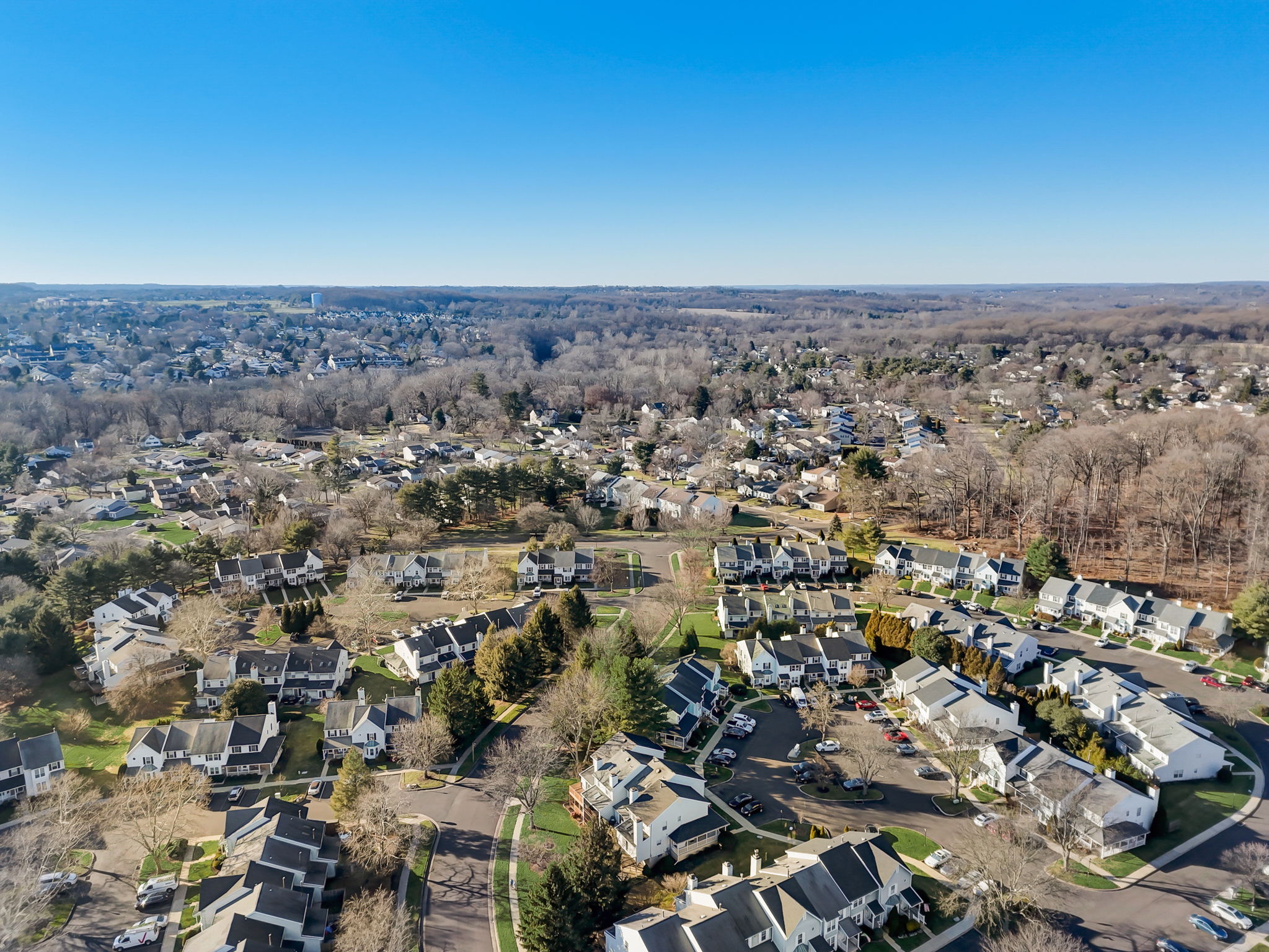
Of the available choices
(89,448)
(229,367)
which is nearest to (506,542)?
(89,448)

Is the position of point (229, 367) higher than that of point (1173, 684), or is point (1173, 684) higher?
point (229, 367)

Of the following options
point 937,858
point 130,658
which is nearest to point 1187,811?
point 937,858

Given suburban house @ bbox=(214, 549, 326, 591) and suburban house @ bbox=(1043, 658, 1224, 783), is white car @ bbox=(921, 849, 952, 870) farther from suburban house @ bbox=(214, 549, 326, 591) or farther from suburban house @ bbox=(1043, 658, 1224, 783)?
suburban house @ bbox=(214, 549, 326, 591)

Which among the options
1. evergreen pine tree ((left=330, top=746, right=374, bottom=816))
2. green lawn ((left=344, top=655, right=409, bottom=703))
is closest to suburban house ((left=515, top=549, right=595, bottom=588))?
green lawn ((left=344, top=655, right=409, bottom=703))

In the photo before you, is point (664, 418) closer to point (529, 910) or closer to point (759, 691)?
point (759, 691)

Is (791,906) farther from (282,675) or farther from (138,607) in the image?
(138,607)

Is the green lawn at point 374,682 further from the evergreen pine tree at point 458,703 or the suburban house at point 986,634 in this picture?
the suburban house at point 986,634

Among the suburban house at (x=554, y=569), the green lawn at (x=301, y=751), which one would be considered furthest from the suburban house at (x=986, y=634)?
the green lawn at (x=301, y=751)
